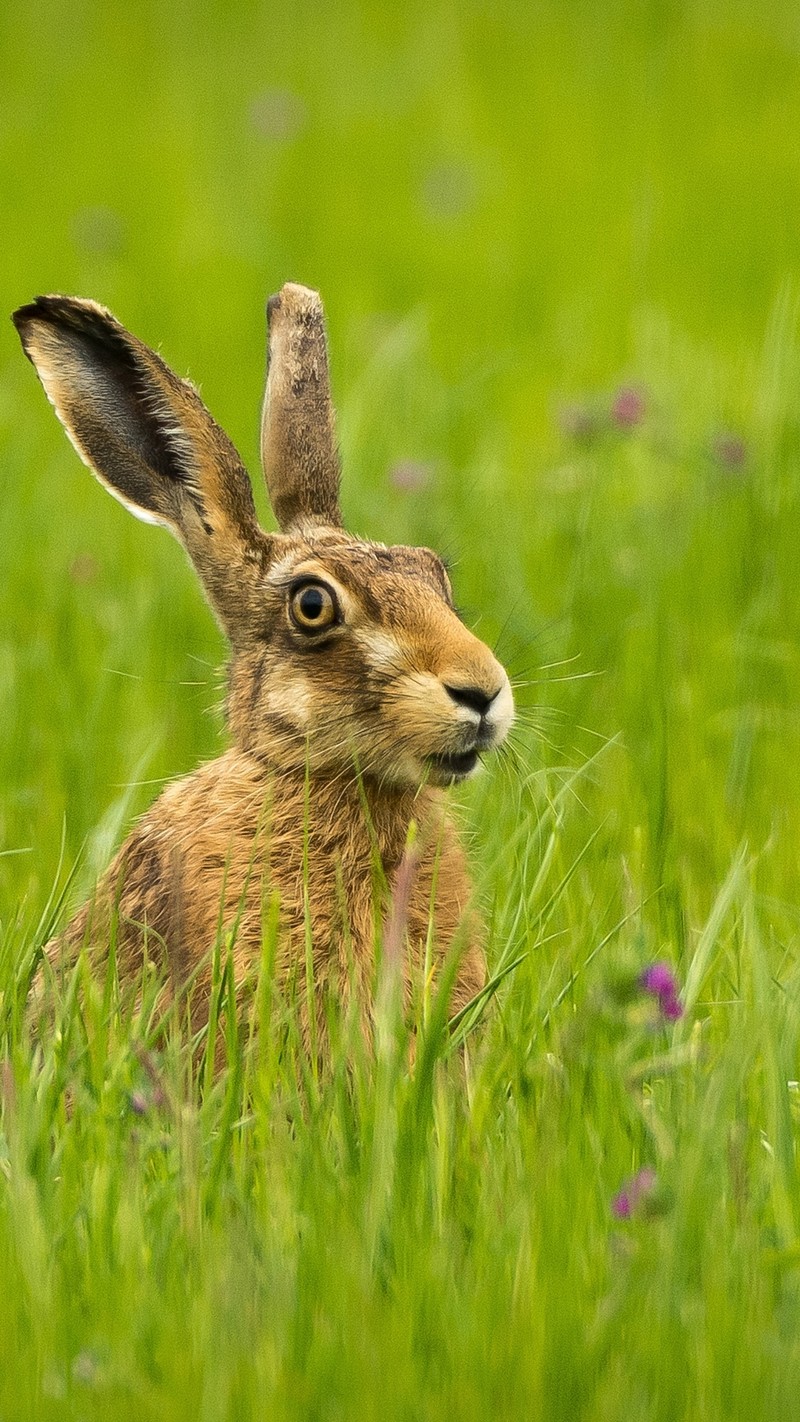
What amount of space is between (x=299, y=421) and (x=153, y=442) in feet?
1.36

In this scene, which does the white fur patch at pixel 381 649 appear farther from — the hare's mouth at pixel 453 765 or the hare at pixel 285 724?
the hare's mouth at pixel 453 765

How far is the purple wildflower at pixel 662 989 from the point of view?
316 centimetres

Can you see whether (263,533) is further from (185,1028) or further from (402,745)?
(185,1028)

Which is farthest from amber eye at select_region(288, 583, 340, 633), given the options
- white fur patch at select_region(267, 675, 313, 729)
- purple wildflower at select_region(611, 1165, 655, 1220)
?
purple wildflower at select_region(611, 1165, 655, 1220)

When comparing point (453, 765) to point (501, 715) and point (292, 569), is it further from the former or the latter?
point (292, 569)

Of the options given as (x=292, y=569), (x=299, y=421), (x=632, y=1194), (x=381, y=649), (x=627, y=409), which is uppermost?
(x=627, y=409)

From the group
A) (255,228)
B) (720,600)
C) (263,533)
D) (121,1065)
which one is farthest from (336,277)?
(121,1065)

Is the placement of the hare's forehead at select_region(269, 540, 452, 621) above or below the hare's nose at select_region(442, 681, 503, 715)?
above

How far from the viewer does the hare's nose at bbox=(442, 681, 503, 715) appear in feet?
13.2

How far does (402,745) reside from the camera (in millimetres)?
4105

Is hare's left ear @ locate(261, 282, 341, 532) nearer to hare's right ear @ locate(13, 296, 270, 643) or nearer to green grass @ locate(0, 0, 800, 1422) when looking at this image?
hare's right ear @ locate(13, 296, 270, 643)

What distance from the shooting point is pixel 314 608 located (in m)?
4.35

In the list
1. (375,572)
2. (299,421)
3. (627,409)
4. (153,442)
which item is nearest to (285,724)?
(375,572)

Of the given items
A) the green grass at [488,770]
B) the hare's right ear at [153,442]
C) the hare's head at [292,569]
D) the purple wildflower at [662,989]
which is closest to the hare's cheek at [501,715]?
the hare's head at [292,569]
